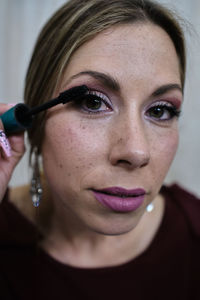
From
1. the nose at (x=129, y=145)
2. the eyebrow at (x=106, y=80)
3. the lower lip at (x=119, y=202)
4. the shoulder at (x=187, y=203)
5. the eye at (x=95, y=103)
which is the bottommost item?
the shoulder at (x=187, y=203)

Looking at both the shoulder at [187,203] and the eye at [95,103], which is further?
the shoulder at [187,203]

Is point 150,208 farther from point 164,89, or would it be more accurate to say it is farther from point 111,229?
point 164,89

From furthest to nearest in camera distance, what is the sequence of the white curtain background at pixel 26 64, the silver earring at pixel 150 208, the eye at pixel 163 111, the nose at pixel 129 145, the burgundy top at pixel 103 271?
the white curtain background at pixel 26 64
the silver earring at pixel 150 208
the burgundy top at pixel 103 271
the eye at pixel 163 111
the nose at pixel 129 145

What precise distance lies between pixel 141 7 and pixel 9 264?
2.60ft

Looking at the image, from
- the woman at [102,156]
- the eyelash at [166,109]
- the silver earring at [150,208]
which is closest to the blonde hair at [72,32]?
the woman at [102,156]

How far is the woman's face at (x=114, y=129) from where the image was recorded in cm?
60

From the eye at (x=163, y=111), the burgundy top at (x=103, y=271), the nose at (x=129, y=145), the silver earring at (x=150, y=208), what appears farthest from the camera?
the silver earring at (x=150, y=208)

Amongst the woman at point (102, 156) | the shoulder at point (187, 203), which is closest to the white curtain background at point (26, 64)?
the shoulder at point (187, 203)

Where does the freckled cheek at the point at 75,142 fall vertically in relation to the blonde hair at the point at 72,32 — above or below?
below

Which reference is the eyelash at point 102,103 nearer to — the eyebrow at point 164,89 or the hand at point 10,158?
the eyebrow at point 164,89

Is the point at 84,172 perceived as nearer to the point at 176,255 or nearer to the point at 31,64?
the point at 31,64

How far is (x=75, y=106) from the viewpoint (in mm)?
646

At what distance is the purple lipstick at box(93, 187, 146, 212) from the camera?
614mm

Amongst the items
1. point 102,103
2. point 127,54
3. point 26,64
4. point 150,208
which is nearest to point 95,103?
point 102,103
